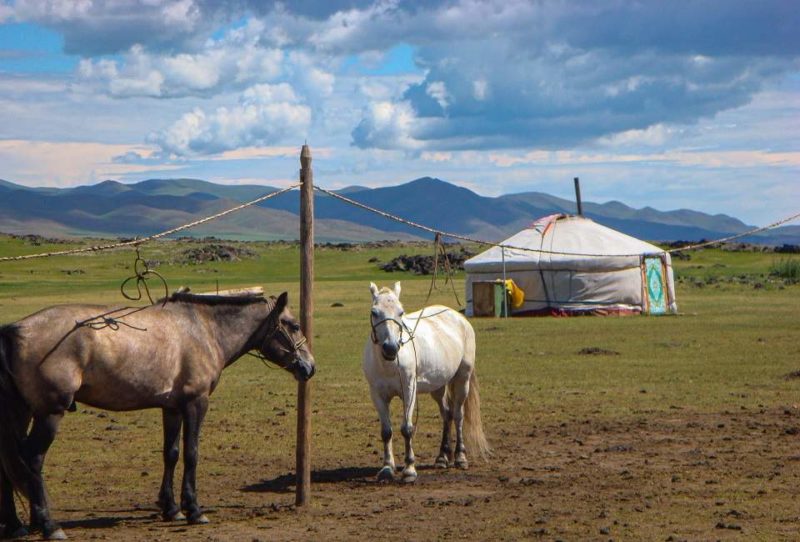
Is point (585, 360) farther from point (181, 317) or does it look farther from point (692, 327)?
point (181, 317)

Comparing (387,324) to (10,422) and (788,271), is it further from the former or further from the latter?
(788,271)

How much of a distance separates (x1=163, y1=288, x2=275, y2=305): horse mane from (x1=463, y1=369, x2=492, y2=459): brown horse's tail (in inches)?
123

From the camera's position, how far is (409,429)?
1060cm

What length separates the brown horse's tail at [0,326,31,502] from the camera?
7.89 metres

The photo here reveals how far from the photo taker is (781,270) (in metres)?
54.2

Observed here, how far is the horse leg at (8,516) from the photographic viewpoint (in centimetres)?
808

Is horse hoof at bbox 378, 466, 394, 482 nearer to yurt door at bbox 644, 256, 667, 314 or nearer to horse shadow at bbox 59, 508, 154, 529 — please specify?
horse shadow at bbox 59, 508, 154, 529

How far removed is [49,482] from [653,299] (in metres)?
26.0

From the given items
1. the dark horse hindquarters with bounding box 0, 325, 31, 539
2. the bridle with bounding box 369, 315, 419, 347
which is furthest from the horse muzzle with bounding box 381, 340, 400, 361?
the dark horse hindquarters with bounding box 0, 325, 31, 539

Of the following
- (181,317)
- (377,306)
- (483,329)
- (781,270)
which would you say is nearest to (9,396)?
(181,317)

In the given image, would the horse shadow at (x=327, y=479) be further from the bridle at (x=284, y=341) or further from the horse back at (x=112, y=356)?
the horse back at (x=112, y=356)

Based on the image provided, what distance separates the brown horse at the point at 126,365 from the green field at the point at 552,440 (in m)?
0.65

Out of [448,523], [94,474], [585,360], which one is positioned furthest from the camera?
[585,360]

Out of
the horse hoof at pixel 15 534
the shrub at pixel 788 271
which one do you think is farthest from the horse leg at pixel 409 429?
the shrub at pixel 788 271
